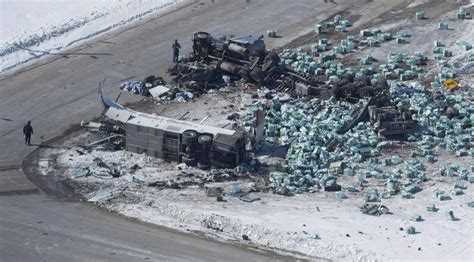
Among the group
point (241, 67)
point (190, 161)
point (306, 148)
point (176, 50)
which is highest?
point (176, 50)

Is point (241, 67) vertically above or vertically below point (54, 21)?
below

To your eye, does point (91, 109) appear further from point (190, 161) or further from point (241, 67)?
point (190, 161)

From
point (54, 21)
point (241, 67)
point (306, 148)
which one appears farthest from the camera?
point (54, 21)

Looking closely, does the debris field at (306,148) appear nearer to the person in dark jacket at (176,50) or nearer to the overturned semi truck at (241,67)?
the overturned semi truck at (241,67)

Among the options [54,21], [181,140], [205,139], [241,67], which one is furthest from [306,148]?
[54,21]

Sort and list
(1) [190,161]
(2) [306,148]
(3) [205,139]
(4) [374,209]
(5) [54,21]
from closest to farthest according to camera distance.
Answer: (4) [374,209]
(3) [205,139]
(1) [190,161]
(2) [306,148]
(5) [54,21]

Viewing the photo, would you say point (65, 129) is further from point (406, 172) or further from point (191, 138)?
point (406, 172)

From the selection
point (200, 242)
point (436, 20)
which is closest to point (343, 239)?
point (200, 242)
